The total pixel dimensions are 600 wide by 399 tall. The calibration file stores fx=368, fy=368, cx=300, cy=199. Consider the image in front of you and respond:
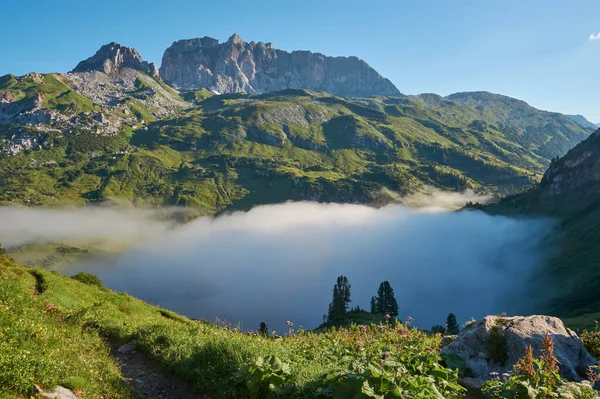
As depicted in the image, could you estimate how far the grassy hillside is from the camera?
9078 millimetres

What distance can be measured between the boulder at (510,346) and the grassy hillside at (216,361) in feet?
5.94

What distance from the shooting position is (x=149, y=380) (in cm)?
1462

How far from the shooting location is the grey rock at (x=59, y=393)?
9.45m

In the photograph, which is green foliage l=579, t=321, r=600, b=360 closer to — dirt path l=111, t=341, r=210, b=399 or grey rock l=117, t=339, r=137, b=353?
dirt path l=111, t=341, r=210, b=399

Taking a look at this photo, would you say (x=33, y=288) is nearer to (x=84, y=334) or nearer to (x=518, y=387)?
(x=84, y=334)

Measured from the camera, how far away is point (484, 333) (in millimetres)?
16562

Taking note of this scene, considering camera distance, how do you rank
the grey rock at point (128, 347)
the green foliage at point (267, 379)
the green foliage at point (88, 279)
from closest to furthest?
1. the green foliage at point (267, 379)
2. the grey rock at point (128, 347)
3. the green foliage at point (88, 279)

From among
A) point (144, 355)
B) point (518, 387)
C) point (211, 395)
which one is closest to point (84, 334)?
point (144, 355)

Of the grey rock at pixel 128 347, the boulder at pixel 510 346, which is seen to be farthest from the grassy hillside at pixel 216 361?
the boulder at pixel 510 346

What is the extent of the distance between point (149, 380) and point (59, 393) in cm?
510

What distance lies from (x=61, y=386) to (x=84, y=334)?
293 inches

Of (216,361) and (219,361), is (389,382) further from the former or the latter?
(216,361)

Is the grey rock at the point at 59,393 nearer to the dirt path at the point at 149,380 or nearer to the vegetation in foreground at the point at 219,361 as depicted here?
the vegetation in foreground at the point at 219,361

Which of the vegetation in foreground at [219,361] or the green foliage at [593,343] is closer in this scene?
the vegetation in foreground at [219,361]
